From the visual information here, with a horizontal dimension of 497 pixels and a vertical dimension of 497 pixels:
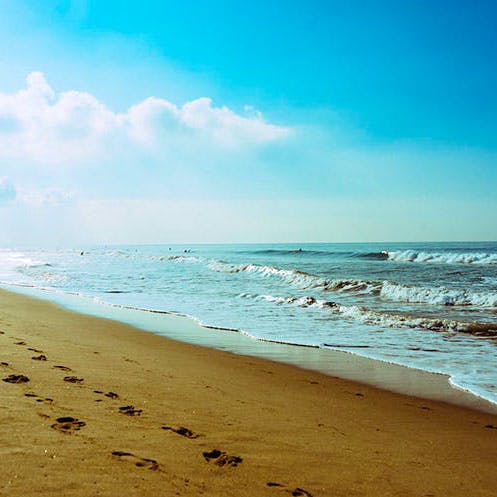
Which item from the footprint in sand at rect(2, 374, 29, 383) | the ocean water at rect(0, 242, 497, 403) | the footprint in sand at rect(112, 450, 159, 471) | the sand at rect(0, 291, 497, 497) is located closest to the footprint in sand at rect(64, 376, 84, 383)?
the sand at rect(0, 291, 497, 497)

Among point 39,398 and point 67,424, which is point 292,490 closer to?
point 67,424

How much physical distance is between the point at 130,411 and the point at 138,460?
3.85ft

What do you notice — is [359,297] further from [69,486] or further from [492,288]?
[69,486]

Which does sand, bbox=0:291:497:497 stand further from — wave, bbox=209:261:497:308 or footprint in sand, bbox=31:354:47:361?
wave, bbox=209:261:497:308

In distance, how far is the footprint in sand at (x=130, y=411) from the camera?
439cm

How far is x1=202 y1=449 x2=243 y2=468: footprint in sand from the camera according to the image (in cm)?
349

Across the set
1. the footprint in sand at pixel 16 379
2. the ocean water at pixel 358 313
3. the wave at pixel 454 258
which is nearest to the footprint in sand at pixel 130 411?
the footprint in sand at pixel 16 379

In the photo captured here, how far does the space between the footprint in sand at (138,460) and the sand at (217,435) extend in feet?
0.05

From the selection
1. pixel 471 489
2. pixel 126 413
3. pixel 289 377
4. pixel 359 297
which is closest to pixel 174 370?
pixel 289 377

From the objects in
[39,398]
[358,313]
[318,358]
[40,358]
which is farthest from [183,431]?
[358,313]

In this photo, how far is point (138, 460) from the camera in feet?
11.0

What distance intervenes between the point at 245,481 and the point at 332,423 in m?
1.87

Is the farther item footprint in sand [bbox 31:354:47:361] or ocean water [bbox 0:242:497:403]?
ocean water [bbox 0:242:497:403]

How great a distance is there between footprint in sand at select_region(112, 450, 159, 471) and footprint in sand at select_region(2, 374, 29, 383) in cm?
227
